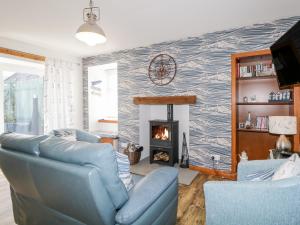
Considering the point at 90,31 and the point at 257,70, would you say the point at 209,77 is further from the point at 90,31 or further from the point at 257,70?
the point at 90,31

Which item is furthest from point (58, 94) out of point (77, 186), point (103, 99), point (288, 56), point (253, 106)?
point (288, 56)

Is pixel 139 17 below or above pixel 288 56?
above

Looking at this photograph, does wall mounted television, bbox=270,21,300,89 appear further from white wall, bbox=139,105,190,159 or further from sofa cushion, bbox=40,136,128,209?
sofa cushion, bbox=40,136,128,209

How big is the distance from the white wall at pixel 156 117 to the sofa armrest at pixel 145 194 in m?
2.21

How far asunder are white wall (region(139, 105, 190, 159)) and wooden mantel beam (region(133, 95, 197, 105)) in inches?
8.5

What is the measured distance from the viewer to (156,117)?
14.1ft

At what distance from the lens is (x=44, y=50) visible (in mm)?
4199

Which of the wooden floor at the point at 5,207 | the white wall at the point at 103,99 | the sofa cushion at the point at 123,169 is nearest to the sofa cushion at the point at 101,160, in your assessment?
the sofa cushion at the point at 123,169

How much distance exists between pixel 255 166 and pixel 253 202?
74 centimetres

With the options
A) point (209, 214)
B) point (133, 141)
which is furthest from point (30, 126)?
point (209, 214)

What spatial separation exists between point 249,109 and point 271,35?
1.19 m

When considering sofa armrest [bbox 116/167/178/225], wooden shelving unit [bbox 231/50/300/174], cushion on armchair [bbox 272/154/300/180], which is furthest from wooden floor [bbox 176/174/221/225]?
cushion on armchair [bbox 272/154/300/180]

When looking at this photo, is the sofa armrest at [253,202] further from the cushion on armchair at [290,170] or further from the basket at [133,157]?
the basket at [133,157]

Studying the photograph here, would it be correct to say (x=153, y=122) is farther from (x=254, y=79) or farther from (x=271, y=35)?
(x=271, y=35)
